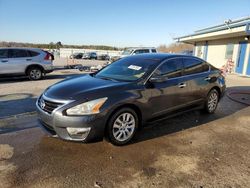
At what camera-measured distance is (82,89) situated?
A: 3.72 m

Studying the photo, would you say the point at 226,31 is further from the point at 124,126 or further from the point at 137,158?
the point at 137,158

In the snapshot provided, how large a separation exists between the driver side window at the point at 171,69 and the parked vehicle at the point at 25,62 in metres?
8.65

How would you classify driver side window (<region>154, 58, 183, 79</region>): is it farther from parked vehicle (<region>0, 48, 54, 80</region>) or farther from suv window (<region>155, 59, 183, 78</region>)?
parked vehicle (<region>0, 48, 54, 80</region>)

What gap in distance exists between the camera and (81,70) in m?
16.3

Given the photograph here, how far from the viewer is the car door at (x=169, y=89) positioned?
14.0 ft

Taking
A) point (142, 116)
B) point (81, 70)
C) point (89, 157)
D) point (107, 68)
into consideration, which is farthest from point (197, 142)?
point (81, 70)

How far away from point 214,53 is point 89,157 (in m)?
20.7

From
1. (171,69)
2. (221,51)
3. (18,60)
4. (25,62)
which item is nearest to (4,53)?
(18,60)

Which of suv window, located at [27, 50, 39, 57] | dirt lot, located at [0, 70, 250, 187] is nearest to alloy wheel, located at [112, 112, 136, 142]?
dirt lot, located at [0, 70, 250, 187]

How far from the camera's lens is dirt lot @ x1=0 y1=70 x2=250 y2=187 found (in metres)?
2.93

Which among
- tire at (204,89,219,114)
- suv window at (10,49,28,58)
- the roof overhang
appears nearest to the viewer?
tire at (204,89,219,114)

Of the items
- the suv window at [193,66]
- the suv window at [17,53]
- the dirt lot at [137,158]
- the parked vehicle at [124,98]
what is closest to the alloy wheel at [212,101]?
the parked vehicle at [124,98]

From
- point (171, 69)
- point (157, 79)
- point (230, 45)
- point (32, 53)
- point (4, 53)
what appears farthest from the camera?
point (230, 45)

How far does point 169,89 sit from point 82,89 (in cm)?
177
